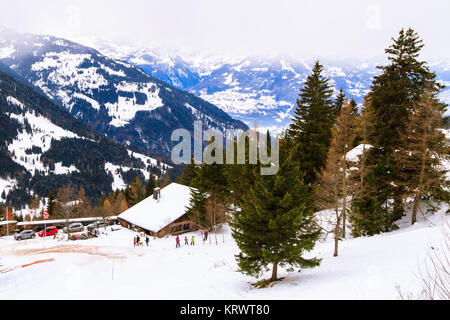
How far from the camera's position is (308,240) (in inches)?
586

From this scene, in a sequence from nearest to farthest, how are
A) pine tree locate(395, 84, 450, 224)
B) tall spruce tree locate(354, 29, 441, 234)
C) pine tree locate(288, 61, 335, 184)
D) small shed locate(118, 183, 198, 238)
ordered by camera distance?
pine tree locate(395, 84, 450, 224) < tall spruce tree locate(354, 29, 441, 234) < pine tree locate(288, 61, 335, 184) < small shed locate(118, 183, 198, 238)

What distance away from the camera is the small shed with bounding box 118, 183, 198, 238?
48969mm

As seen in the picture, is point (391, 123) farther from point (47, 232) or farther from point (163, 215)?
point (47, 232)

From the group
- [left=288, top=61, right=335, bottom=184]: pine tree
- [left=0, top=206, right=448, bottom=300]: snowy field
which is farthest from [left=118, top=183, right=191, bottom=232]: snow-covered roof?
[left=288, top=61, right=335, bottom=184]: pine tree

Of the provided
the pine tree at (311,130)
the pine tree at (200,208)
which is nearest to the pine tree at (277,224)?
the pine tree at (311,130)

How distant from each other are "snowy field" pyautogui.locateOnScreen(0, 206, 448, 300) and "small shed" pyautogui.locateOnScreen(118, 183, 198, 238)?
59.5 feet

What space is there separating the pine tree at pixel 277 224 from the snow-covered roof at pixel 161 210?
32.2m

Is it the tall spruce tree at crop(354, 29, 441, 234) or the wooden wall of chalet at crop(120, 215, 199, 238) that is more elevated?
the tall spruce tree at crop(354, 29, 441, 234)

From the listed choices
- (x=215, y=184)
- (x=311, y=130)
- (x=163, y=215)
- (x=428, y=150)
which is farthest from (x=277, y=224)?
(x=163, y=215)

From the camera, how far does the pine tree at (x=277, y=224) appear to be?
49.0ft

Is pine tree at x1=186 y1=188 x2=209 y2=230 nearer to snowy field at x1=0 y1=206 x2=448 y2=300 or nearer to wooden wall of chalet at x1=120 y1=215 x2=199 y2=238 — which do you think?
wooden wall of chalet at x1=120 y1=215 x2=199 y2=238

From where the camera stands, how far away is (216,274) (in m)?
20.3

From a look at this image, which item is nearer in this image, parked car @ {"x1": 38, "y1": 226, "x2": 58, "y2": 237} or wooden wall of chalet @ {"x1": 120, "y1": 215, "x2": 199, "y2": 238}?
wooden wall of chalet @ {"x1": 120, "y1": 215, "x2": 199, "y2": 238}
